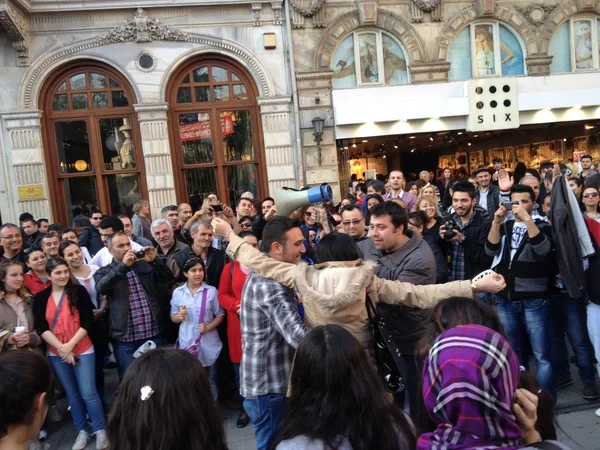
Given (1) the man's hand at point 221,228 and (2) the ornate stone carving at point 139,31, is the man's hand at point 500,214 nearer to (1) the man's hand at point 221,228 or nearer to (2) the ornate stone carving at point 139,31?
(1) the man's hand at point 221,228

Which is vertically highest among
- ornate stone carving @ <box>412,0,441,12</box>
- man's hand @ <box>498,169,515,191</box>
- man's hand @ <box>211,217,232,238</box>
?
ornate stone carving @ <box>412,0,441,12</box>

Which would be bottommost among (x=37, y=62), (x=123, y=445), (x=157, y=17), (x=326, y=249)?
(x=123, y=445)

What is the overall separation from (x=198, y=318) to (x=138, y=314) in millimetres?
588

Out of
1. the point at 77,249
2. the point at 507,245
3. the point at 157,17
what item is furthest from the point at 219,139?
the point at 507,245

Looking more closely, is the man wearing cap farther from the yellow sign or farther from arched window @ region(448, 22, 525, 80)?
the yellow sign

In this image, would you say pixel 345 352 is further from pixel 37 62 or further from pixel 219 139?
pixel 37 62

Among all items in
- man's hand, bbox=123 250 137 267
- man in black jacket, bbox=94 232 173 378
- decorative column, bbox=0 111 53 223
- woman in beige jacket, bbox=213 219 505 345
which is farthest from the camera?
decorative column, bbox=0 111 53 223

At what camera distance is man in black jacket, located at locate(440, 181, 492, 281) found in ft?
16.1

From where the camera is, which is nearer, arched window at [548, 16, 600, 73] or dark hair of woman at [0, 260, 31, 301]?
dark hair of woman at [0, 260, 31, 301]

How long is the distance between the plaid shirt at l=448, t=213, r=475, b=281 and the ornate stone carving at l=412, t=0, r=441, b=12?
897 centimetres

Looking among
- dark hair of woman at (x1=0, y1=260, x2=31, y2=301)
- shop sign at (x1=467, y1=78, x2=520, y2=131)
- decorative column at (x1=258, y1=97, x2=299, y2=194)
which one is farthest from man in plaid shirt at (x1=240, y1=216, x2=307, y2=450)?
shop sign at (x1=467, y1=78, x2=520, y2=131)

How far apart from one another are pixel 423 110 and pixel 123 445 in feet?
39.1

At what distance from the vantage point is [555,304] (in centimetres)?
485

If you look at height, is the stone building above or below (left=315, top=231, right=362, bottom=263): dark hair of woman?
above
